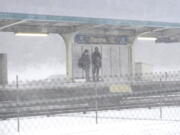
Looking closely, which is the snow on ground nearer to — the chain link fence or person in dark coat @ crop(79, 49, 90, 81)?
the chain link fence

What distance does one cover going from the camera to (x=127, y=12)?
20828mm

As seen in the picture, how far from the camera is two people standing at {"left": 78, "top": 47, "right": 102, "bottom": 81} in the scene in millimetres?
22844

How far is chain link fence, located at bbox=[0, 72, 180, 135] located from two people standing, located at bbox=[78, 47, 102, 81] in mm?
2996

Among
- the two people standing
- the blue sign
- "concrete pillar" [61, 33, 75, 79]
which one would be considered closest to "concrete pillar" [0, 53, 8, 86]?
"concrete pillar" [61, 33, 75, 79]

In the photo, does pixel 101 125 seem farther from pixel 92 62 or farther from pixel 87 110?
pixel 92 62

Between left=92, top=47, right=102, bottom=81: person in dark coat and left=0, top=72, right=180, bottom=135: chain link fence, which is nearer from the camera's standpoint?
left=0, top=72, right=180, bottom=135: chain link fence

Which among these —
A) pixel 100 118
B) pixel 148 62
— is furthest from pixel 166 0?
pixel 100 118

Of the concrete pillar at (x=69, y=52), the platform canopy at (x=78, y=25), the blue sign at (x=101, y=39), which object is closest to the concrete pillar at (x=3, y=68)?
the platform canopy at (x=78, y=25)

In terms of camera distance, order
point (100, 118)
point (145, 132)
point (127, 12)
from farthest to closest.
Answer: point (127, 12) < point (100, 118) < point (145, 132)

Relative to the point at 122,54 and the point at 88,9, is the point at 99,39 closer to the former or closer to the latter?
the point at 122,54

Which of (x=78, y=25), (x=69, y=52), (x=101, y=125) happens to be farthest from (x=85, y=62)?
(x=101, y=125)

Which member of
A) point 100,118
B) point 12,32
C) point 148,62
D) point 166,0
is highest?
point 166,0

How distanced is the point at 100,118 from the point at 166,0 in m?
11.2

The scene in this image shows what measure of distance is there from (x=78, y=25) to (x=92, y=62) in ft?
10.5
